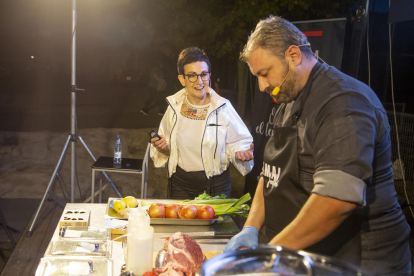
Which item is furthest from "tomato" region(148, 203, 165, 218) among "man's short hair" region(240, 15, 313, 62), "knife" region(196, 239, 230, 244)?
"man's short hair" region(240, 15, 313, 62)

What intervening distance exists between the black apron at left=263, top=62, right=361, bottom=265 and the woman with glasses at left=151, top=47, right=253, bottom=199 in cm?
155

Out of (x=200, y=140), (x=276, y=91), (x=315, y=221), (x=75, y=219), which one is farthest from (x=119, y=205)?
(x=315, y=221)

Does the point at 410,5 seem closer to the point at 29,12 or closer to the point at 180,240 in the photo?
the point at 180,240

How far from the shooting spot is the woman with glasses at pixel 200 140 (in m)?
3.43

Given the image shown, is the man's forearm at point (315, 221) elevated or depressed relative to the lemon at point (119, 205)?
elevated

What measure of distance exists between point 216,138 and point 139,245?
6.40 ft

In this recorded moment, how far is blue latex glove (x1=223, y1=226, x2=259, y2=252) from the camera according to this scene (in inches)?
71.4

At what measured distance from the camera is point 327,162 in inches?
55.2

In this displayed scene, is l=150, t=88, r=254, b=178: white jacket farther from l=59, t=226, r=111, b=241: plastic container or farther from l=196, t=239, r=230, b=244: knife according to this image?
l=59, t=226, r=111, b=241: plastic container

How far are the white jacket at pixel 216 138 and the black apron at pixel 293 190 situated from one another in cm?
160

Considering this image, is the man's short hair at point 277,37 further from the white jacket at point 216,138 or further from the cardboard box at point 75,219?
the white jacket at point 216,138

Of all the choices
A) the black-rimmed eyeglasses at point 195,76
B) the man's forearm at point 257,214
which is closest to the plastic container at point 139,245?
the man's forearm at point 257,214

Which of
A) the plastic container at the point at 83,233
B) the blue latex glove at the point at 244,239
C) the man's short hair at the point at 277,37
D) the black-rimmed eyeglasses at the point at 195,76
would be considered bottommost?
the plastic container at the point at 83,233

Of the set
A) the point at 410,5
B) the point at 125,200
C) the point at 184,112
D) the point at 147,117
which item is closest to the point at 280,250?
the point at 125,200
